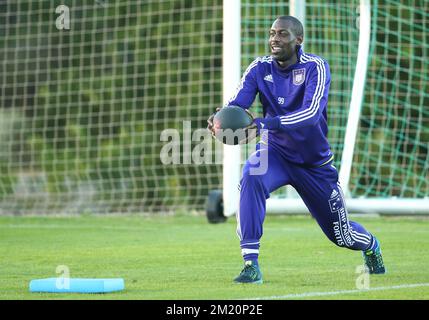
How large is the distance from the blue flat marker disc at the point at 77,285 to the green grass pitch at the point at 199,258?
5cm

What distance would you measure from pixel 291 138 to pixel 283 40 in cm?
67

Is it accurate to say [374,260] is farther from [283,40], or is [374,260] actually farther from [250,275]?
[283,40]

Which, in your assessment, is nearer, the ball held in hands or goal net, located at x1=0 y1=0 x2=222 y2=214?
the ball held in hands

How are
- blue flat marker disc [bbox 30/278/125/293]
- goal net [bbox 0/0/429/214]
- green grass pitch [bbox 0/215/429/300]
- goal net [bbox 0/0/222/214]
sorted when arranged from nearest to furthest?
blue flat marker disc [bbox 30/278/125/293] < green grass pitch [bbox 0/215/429/300] < goal net [bbox 0/0/429/214] < goal net [bbox 0/0/222/214]

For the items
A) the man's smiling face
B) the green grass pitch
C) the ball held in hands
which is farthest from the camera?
the man's smiling face

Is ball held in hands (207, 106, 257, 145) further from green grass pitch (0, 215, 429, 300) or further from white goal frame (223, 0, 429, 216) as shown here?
white goal frame (223, 0, 429, 216)

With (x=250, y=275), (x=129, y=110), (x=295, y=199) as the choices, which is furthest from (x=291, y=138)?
(x=129, y=110)

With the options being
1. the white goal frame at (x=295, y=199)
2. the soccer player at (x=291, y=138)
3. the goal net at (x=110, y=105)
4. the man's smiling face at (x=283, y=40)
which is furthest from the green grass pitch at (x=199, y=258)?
the goal net at (x=110, y=105)

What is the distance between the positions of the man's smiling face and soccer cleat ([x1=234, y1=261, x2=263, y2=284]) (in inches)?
56.7

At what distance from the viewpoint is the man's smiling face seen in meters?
7.51

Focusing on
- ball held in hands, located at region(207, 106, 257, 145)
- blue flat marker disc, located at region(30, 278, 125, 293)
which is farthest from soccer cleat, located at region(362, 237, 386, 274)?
blue flat marker disc, located at region(30, 278, 125, 293)

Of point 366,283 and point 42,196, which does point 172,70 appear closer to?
point 42,196

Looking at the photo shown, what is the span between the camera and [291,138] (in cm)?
756

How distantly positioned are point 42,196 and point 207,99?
10.6ft
